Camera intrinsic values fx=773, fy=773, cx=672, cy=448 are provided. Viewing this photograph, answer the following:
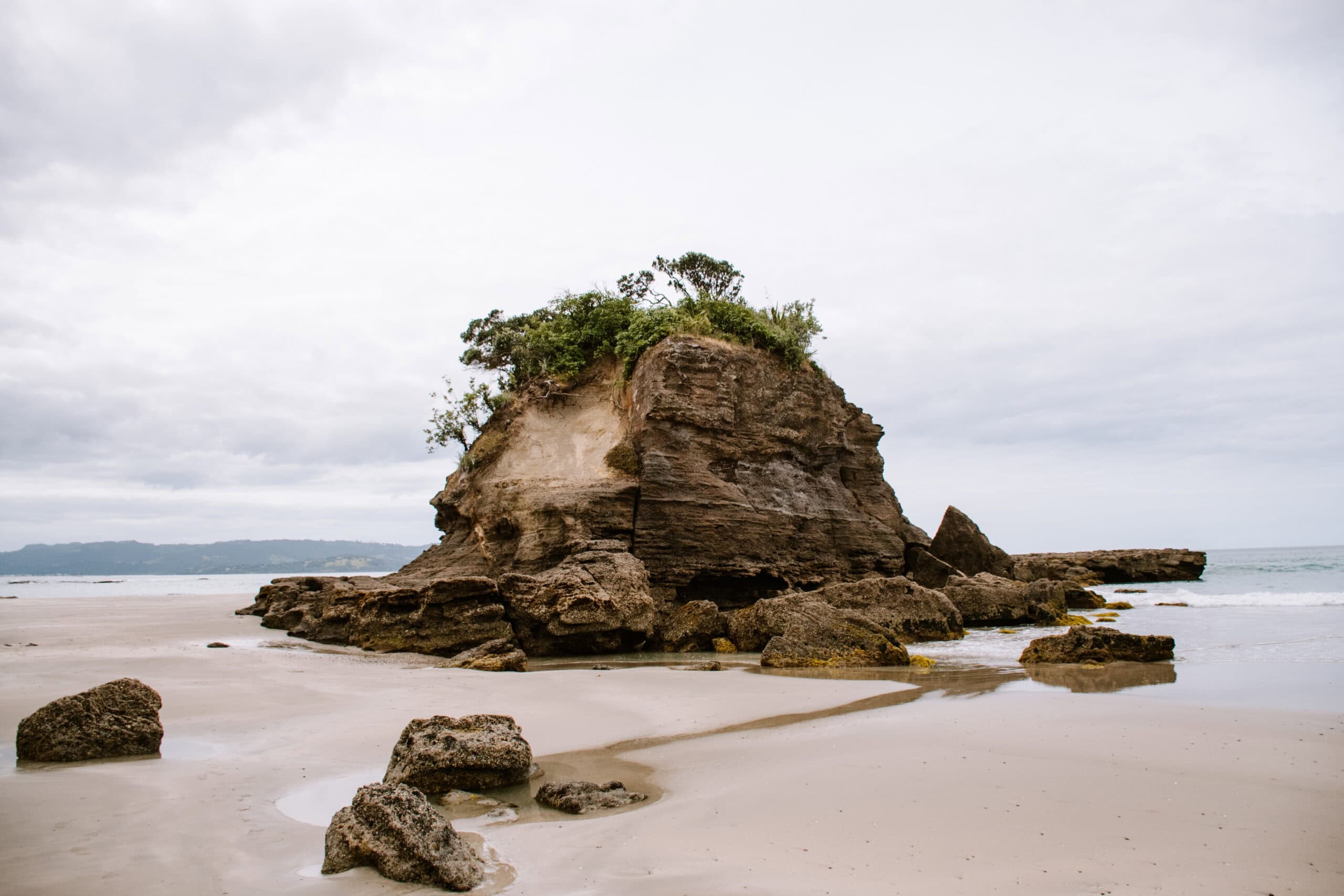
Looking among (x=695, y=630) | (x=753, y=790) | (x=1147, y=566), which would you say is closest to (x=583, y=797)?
(x=753, y=790)

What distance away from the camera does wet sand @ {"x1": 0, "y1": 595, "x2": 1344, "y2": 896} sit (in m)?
3.68

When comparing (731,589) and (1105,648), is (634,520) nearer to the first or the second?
(731,589)

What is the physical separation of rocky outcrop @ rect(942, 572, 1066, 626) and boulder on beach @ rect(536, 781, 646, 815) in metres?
15.2

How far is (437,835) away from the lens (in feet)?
12.2

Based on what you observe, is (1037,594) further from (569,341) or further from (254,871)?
(254,871)

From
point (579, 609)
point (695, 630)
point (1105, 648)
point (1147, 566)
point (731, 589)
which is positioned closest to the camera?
point (1105, 648)

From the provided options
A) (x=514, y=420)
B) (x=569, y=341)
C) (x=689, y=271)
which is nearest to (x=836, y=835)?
(x=514, y=420)

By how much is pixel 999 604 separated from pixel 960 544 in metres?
7.43

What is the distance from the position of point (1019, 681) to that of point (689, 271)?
60.2ft

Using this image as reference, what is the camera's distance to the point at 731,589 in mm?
19578

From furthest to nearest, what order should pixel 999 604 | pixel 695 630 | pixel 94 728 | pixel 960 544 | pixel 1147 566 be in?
1. pixel 1147 566
2. pixel 960 544
3. pixel 999 604
4. pixel 695 630
5. pixel 94 728

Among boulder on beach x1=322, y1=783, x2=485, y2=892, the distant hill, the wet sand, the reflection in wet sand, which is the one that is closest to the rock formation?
the reflection in wet sand

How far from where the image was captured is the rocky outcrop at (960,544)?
2617cm

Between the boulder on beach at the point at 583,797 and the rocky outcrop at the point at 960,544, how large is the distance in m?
22.8
